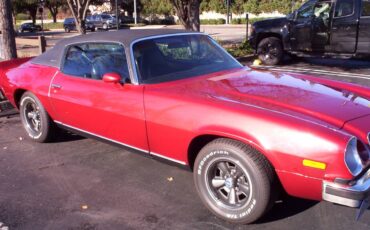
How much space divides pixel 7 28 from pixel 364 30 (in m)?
7.89

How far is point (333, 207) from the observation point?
11.5 ft

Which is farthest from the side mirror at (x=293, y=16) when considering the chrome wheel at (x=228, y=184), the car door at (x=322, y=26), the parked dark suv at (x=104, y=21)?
the parked dark suv at (x=104, y=21)

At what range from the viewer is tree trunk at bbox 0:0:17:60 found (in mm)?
7659

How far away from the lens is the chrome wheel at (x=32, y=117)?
206 inches

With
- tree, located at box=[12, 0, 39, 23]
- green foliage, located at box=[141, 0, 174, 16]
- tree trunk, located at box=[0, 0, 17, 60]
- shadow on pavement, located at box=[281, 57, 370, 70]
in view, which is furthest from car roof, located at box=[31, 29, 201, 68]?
tree, located at box=[12, 0, 39, 23]

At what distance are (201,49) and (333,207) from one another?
2024 mm

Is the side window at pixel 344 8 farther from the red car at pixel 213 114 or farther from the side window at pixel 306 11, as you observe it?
the red car at pixel 213 114

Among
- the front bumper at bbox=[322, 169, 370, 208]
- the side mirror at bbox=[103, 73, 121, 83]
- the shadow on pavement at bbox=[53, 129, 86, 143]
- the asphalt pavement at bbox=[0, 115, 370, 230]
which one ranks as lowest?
the asphalt pavement at bbox=[0, 115, 370, 230]

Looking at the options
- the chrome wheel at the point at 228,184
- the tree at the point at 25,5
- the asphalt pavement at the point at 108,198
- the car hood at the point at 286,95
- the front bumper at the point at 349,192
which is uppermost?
the tree at the point at 25,5

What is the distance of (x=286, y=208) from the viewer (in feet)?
11.4

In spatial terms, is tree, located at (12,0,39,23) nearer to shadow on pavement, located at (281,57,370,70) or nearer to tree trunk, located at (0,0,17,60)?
shadow on pavement, located at (281,57,370,70)

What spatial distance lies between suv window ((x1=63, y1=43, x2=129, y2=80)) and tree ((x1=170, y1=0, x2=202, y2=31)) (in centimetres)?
663

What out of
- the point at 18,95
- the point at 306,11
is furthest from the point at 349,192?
the point at 306,11

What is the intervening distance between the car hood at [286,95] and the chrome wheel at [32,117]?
239 centimetres
